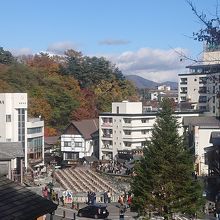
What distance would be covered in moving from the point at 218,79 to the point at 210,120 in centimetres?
4258

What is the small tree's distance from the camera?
21578mm

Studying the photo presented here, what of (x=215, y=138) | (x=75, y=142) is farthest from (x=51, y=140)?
(x=215, y=138)

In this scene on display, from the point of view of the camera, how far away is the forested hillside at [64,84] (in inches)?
2415

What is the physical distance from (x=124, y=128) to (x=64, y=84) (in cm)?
1797

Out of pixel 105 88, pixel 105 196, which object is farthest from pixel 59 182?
pixel 105 88

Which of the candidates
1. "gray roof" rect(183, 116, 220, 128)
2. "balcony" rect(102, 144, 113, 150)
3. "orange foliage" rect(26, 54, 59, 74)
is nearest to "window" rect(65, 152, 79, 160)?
"balcony" rect(102, 144, 113, 150)

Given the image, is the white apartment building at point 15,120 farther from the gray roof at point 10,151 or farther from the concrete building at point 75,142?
the gray roof at point 10,151

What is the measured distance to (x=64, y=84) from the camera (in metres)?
68.4

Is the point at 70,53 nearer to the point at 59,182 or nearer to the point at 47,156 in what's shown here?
the point at 47,156

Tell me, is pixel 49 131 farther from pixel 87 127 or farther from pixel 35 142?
pixel 35 142

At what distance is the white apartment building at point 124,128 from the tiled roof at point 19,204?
43.6 meters

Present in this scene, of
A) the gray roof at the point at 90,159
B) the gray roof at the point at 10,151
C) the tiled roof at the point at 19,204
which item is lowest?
the gray roof at the point at 90,159

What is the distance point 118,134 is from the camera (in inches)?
2103

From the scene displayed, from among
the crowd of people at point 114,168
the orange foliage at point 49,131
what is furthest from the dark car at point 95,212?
the orange foliage at point 49,131
